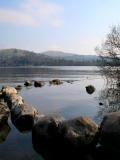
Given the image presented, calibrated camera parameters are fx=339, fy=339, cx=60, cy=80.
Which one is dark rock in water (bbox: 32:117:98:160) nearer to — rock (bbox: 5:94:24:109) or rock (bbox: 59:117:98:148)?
rock (bbox: 59:117:98:148)

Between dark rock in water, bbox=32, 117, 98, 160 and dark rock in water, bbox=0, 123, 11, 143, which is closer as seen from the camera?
dark rock in water, bbox=32, 117, 98, 160

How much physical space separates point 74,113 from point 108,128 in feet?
47.5

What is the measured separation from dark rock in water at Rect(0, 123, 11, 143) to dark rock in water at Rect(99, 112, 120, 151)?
709 centimetres

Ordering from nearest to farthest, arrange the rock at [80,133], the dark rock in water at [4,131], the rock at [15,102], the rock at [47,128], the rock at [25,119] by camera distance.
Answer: the rock at [80,133] < the rock at [47,128] < the dark rock in water at [4,131] < the rock at [25,119] < the rock at [15,102]

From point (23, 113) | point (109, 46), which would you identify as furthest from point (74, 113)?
point (109, 46)

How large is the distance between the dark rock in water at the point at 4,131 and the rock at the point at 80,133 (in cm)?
509

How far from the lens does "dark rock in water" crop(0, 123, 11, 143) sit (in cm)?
2134

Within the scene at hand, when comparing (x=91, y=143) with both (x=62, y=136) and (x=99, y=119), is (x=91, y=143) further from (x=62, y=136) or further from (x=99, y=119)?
(x=99, y=119)

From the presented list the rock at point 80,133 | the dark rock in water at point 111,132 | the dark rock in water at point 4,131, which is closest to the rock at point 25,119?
the dark rock in water at point 4,131

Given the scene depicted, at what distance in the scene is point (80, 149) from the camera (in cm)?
1716

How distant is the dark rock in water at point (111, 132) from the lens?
15.7 metres

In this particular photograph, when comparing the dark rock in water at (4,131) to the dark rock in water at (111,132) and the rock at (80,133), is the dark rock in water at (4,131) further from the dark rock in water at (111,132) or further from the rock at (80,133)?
the dark rock in water at (111,132)

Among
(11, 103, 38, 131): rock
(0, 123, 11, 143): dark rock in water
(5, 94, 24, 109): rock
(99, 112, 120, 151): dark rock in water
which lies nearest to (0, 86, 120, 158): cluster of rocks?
(99, 112, 120, 151): dark rock in water

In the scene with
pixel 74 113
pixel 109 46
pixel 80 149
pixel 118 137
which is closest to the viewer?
pixel 118 137
